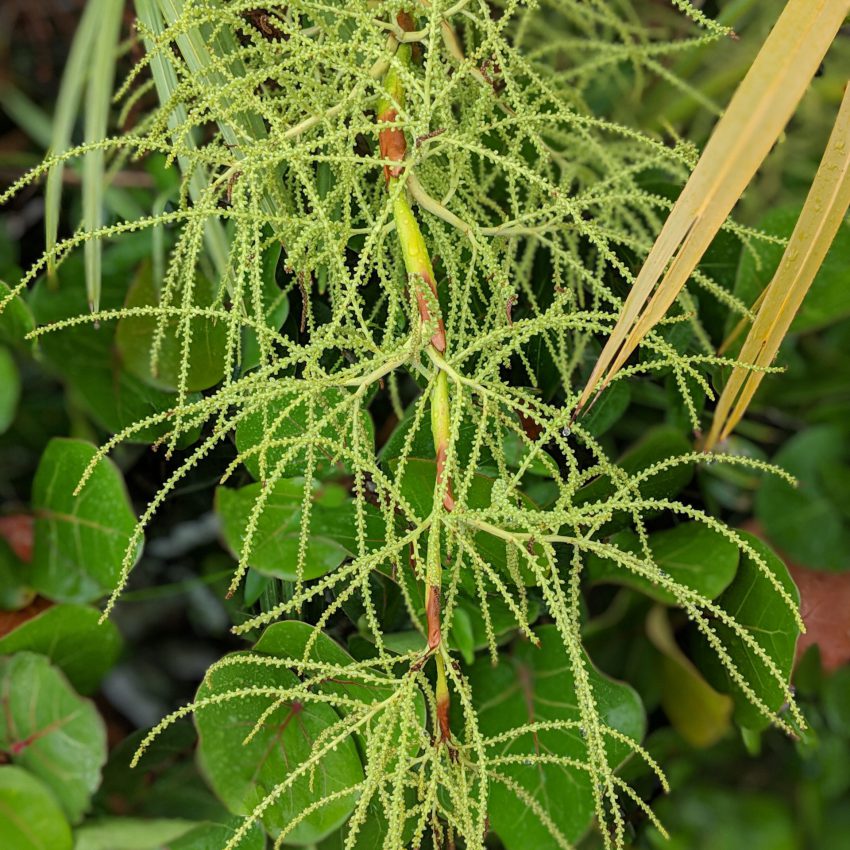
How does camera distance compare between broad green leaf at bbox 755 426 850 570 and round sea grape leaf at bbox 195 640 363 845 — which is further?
broad green leaf at bbox 755 426 850 570

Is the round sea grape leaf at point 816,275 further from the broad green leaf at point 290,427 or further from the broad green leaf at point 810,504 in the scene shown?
the broad green leaf at point 290,427

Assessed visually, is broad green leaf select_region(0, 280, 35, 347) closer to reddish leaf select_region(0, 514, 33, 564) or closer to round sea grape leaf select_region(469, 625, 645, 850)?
reddish leaf select_region(0, 514, 33, 564)

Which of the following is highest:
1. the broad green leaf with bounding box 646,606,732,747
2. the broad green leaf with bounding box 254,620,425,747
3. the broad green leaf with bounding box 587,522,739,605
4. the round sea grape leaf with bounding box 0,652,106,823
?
the broad green leaf with bounding box 587,522,739,605

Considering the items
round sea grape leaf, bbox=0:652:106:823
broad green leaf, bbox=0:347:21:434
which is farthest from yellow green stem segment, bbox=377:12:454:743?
broad green leaf, bbox=0:347:21:434

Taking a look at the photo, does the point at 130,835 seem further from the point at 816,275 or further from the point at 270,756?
the point at 816,275

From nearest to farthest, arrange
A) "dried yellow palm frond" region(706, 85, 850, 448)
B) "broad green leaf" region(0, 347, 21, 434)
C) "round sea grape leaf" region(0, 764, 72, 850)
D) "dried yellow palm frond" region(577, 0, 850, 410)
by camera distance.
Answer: "dried yellow palm frond" region(577, 0, 850, 410) < "dried yellow palm frond" region(706, 85, 850, 448) < "round sea grape leaf" region(0, 764, 72, 850) < "broad green leaf" region(0, 347, 21, 434)

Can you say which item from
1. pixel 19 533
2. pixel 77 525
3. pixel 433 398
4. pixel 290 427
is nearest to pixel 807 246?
pixel 433 398


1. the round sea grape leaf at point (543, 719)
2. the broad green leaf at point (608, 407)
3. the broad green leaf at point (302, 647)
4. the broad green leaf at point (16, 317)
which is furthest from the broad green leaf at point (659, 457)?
the broad green leaf at point (16, 317)
